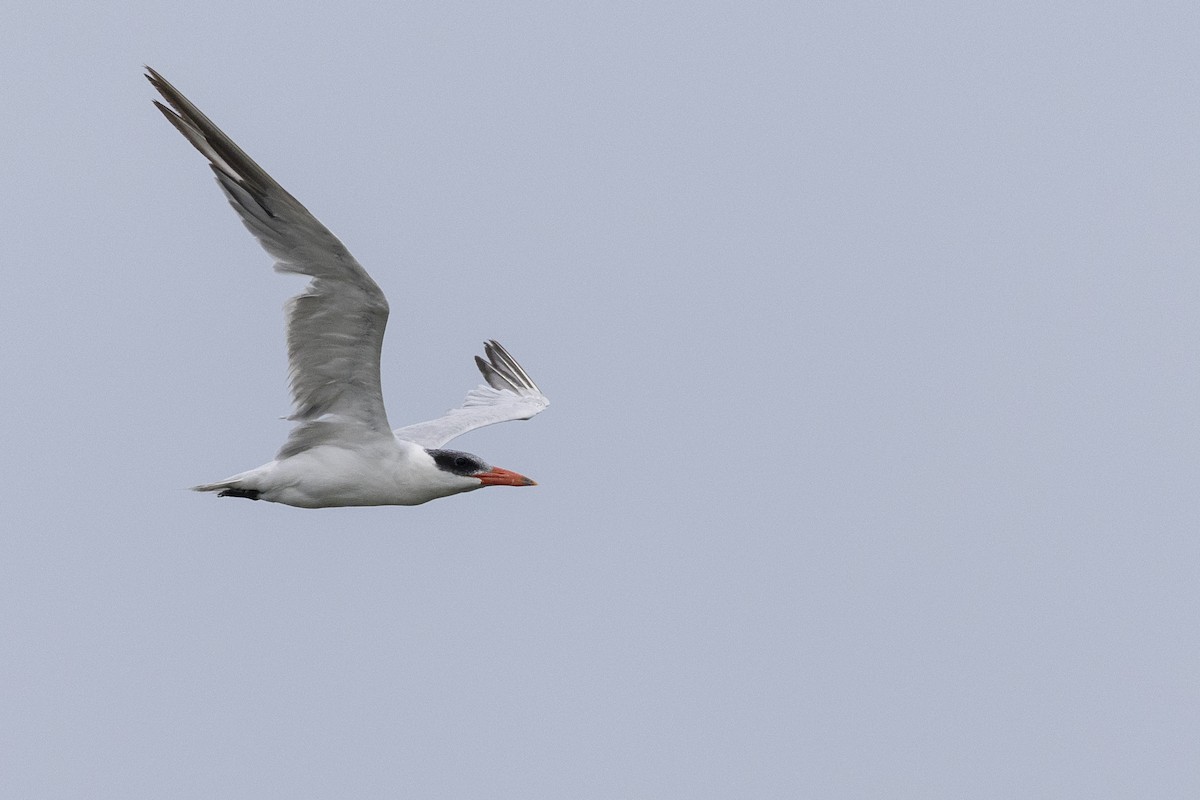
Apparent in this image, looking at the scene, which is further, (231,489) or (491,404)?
(491,404)

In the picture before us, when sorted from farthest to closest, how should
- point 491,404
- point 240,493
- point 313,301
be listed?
point 491,404 < point 240,493 < point 313,301

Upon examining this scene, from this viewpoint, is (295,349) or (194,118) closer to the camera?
(194,118)

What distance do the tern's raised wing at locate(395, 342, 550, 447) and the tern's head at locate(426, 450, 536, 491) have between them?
4.94ft

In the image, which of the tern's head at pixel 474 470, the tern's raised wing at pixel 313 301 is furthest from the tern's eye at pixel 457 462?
the tern's raised wing at pixel 313 301

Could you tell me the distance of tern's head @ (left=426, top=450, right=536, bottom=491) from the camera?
41.9 feet

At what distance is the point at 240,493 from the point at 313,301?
1.96m

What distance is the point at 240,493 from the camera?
41.6 feet

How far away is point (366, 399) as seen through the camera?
12461 mm

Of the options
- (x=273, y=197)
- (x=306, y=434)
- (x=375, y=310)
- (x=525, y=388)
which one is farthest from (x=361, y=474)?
(x=525, y=388)

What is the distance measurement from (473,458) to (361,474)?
94 cm

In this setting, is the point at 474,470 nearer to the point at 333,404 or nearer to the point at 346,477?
the point at 346,477

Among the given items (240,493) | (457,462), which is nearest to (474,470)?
(457,462)

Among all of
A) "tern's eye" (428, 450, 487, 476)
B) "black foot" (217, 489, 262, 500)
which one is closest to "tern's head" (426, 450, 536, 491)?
"tern's eye" (428, 450, 487, 476)

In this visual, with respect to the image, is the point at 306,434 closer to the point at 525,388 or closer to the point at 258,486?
the point at 258,486
